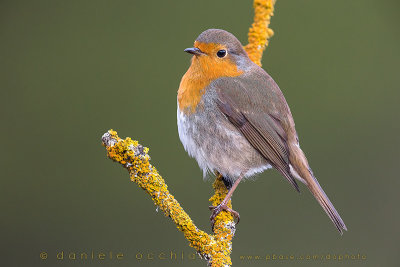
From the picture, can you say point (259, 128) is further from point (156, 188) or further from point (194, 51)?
point (156, 188)

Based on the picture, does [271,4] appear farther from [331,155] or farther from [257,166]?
[331,155]

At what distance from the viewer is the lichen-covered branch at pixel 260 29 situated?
3594 mm

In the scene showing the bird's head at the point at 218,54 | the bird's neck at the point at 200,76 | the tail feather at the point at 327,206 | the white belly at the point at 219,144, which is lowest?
the tail feather at the point at 327,206

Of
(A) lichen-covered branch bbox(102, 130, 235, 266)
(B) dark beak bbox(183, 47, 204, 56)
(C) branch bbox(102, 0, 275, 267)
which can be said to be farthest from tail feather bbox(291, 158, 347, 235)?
(B) dark beak bbox(183, 47, 204, 56)

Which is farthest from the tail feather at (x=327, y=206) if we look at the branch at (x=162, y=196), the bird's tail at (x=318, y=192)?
the branch at (x=162, y=196)

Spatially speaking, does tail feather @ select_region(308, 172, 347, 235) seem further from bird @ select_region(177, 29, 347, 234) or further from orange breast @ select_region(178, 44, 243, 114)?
orange breast @ select_region(178, 44, 243, 114)

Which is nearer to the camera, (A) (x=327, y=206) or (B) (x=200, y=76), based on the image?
(A) (x=327, y=206)

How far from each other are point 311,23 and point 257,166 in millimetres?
2100

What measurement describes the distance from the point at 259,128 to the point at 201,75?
1.62 ft

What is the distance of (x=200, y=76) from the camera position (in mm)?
3412

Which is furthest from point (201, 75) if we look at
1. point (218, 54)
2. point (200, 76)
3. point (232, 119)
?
point (232, 119)

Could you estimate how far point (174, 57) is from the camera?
489 centimetres

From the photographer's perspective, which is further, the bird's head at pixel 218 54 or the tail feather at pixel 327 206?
the bird's head at pixel 218 54

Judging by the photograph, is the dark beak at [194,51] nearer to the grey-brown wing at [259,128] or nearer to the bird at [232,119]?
the bird at [232,119]
